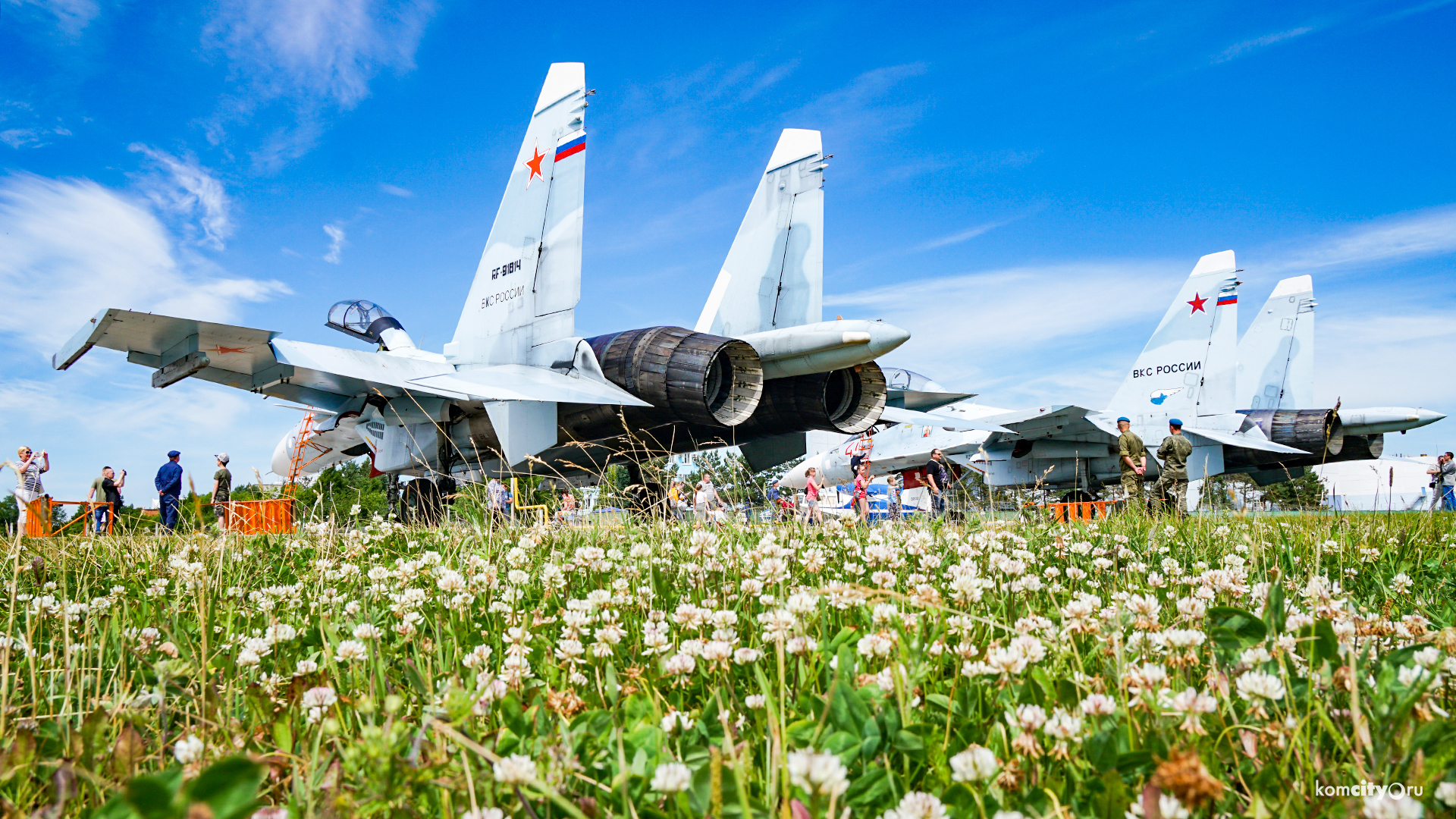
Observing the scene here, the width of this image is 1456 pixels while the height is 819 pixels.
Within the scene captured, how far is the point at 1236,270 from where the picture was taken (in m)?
19.3

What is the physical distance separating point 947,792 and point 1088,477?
65.4 feet

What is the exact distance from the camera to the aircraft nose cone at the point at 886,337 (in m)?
8.59

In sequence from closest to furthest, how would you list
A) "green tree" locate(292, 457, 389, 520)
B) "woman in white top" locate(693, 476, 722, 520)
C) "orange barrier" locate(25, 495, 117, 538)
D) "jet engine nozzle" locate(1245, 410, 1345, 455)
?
"green tree" locate(292, 457, 389, 520), "woman in white top" locate(693, 476, 722, 520), "orange barrier" locate(25, 495, 117, 538), "jet engine nozzle" locate(1245, 410, 1345, 455)

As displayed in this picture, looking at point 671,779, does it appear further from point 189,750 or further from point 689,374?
point 689,374

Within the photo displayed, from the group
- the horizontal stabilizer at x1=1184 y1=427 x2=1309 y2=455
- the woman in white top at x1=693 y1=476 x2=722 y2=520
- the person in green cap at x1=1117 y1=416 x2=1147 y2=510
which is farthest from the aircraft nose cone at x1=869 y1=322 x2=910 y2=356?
the horizontal stabilizer at x1=1184 y1=427 x2=1309 y2=455

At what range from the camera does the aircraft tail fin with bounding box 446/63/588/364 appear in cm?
1013

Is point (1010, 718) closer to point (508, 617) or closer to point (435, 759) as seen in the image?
point (435, 759)

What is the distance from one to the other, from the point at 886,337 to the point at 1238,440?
42.8 ft

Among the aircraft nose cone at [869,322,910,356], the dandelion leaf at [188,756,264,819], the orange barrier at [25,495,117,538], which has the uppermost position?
the aircraft nose cone at [869,322,910,356]

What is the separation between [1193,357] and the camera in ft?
63.3

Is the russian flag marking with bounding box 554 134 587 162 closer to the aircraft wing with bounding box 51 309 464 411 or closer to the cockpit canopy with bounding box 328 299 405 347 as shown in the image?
the aircraft wing with bounding box 51 309 464 411

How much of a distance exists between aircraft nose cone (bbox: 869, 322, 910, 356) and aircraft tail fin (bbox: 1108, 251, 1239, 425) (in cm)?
1385

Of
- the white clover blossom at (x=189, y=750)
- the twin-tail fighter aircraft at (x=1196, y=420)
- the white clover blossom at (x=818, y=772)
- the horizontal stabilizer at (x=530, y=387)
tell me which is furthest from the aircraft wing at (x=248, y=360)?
the twin-tail fighter aircraft at (x=1196, y=420)

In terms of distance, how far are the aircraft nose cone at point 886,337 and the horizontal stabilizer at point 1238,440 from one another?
39.5 ft
